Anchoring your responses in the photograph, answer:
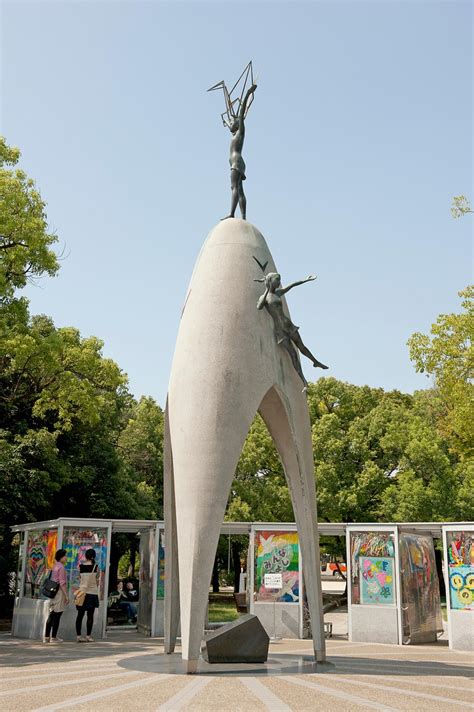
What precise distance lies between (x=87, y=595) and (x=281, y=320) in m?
7.97

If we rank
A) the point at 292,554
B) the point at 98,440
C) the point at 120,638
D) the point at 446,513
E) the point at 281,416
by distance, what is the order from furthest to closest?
the point at 446,513 < the point at 98,440 < the point at 292,554 < the point at 120,638 < the point at 281,416

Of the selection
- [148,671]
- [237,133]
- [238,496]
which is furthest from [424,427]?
[148,671]

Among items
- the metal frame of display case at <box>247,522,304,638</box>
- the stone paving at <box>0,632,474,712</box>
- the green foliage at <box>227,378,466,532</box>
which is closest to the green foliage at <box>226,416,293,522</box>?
the green foliage at <box>227,378,466,532</box>

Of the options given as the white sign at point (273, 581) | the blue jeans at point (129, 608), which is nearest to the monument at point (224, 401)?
the white sign at point (273, 581)

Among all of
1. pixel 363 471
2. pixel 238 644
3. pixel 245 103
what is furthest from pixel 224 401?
pixel 363 471

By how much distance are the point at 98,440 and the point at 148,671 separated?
18.4 m

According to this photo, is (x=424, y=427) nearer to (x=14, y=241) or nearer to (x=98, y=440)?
(x=98, y=440)

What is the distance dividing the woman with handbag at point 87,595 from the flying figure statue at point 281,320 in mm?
6793

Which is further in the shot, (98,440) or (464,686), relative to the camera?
(98,440)

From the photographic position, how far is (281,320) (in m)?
10.9

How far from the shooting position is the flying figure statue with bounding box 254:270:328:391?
1077 centimetres

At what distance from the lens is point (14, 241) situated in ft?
57.9

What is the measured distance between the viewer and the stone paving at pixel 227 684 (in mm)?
6953

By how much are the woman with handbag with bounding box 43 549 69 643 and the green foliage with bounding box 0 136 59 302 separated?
682cm
